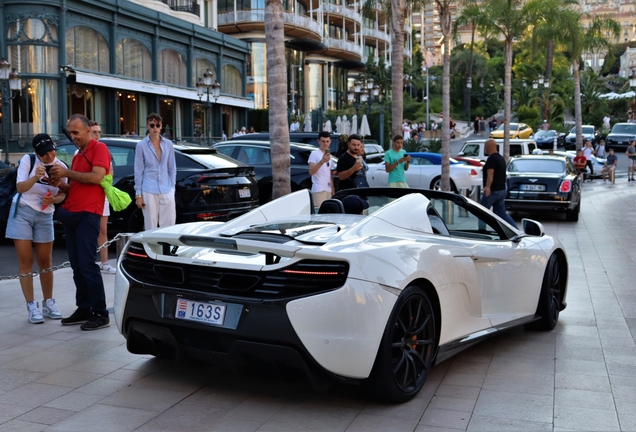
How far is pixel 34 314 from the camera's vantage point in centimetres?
690

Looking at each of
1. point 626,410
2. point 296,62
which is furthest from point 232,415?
point 296,62

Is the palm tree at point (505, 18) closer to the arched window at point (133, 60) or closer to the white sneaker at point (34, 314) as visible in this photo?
the arched window at point (133, 60)

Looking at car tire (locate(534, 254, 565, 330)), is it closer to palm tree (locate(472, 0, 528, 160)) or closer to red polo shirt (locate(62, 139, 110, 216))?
red polo shirt (locate(62, 139, 110, 216))

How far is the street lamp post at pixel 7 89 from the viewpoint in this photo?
2723cm

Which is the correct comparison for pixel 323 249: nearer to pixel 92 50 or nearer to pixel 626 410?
pixel 626 410

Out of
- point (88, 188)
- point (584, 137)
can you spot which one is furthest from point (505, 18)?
point (88, 188)

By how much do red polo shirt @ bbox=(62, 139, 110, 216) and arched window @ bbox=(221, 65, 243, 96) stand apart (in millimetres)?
42535

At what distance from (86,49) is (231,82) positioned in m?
16.4

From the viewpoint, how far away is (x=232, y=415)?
4.56m

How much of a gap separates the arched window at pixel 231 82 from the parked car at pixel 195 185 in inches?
1462

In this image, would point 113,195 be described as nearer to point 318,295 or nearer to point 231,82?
point 318,295

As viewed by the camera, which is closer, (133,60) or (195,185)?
(195,185)

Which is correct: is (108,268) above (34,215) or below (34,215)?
below

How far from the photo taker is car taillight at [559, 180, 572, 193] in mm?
17703
